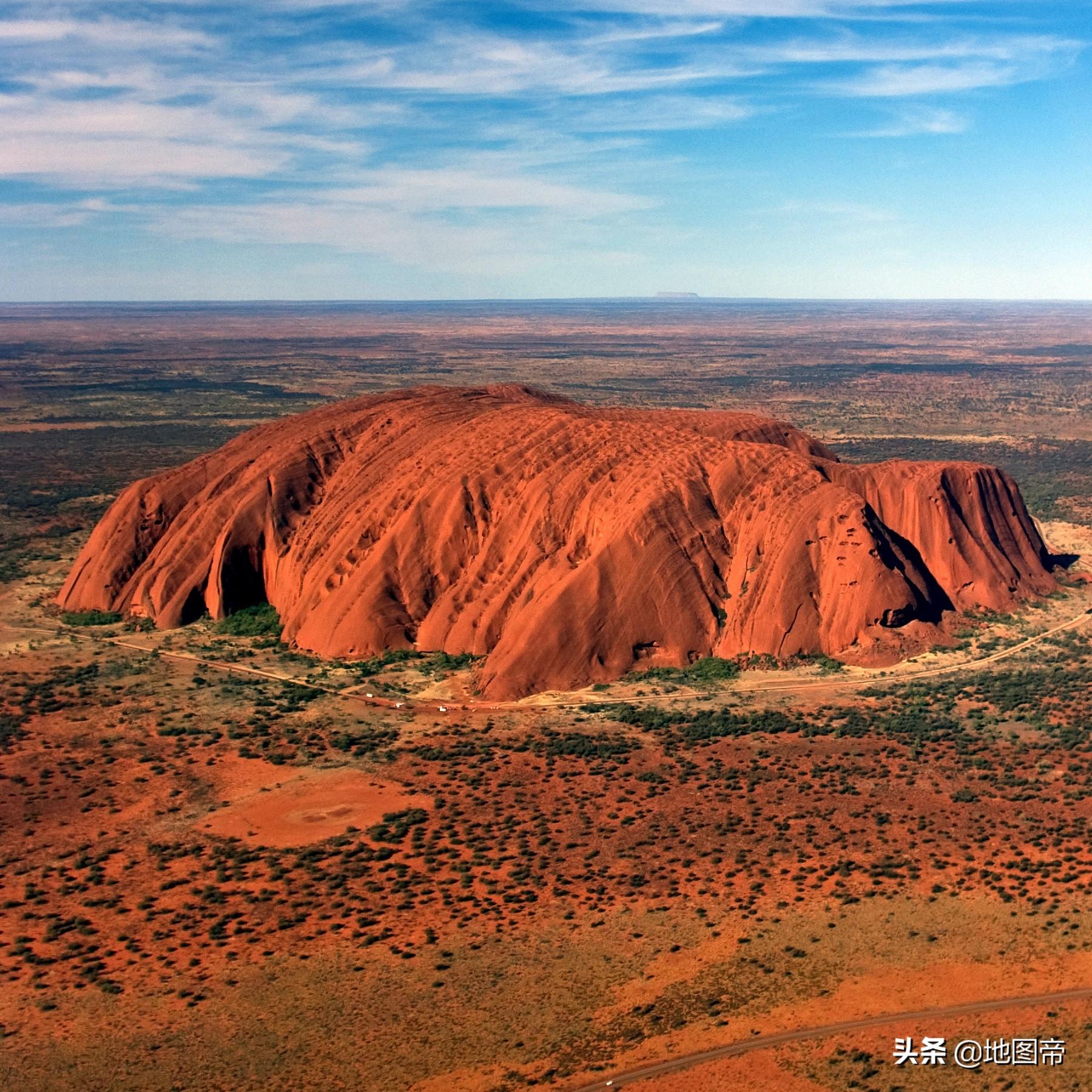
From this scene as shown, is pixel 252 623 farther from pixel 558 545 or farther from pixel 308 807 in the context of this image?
pixel 308 807

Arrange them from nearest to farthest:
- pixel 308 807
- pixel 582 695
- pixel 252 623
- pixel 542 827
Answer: pixel 542 827, pixel 308 807, pixel 582 695, pixel 252 623

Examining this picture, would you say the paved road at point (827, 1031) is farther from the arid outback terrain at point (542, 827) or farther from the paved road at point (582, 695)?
the paved road at point (582, 695)

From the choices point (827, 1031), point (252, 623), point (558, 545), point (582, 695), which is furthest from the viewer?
point (252, 623)

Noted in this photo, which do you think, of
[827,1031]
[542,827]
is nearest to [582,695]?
[542,827]

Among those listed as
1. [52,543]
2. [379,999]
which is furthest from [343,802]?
[52,543]

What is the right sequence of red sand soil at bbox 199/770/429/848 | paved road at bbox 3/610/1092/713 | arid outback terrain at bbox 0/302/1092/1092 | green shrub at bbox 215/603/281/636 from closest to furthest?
arid outback terrain at bbox 0/302/1092/1092, red sand soil at bbox 199/770/429/848, paved road at bbox 3/610/1092/713, green shrub at bbox 215/603/281/636

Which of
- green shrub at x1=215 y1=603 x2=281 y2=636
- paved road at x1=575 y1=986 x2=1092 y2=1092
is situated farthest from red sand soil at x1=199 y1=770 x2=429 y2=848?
green shrub at x1=215 y1=603 x2=281 y2=636

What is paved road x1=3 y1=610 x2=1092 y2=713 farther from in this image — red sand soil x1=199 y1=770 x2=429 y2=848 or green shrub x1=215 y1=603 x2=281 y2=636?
red sand soil x1=199 y1=770 x2=429 y2=848

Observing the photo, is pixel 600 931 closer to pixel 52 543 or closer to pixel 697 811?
pixel 697 811
